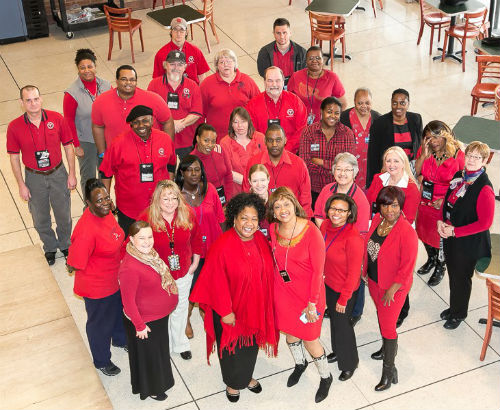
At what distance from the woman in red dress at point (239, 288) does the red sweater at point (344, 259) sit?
50 cm

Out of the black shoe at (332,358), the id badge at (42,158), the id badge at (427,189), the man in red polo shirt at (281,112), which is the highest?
the man in red polo shirt at (281,112)

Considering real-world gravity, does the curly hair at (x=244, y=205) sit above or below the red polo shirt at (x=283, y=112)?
above

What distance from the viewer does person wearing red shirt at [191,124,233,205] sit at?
661 centimetres

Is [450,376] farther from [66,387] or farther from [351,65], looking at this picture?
[351,65]

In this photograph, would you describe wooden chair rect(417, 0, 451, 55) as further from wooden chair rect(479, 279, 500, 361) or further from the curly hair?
the curly hair

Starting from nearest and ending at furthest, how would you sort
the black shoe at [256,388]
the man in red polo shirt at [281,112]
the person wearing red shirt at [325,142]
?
the black shoe at [256,388] < the person wearing red shirt at [325,142] < the man in red polo shirt at [281,112]

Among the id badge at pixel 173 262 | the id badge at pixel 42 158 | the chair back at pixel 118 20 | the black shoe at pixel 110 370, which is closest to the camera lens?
the id badge at pixel 173 262

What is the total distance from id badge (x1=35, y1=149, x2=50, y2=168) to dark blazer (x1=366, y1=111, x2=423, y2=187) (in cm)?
303

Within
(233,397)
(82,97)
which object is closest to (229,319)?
(233,397)

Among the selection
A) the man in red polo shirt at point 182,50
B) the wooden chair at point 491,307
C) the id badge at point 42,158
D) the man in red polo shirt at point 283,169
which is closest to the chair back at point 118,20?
the man in red polo shirt at point 182,50

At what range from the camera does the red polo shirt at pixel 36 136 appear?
7023 millimetres

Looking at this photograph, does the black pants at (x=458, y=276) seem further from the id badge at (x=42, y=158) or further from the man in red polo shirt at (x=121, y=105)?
Result: the id badge at (x=42, y=158)

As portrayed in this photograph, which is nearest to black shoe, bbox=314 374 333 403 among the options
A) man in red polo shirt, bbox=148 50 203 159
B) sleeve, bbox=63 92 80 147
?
man in red polo shirt, bbox=148 50 203 159

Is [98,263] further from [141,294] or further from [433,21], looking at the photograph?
[433,21]
